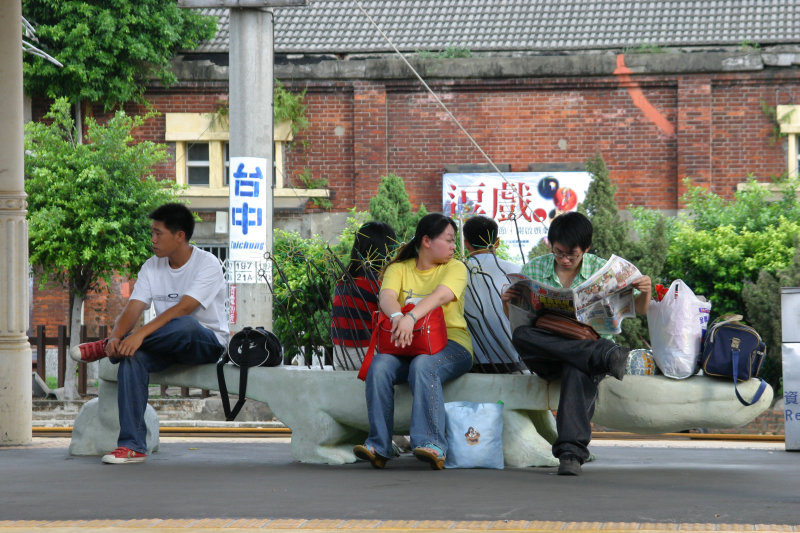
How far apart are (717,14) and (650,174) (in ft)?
11.8

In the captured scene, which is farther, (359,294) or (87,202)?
(87,202)

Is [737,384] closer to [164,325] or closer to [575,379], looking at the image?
[575,379]

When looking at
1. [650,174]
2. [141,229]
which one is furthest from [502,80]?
[141,229]

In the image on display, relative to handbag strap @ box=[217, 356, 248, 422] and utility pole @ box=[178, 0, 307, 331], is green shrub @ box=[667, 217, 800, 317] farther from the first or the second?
handbag strap @ box=[217, 356, 248, 422]

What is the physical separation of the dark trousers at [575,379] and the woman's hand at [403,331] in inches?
25.0

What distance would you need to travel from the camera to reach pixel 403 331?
21.2ft

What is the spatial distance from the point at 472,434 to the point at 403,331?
29.0 inches

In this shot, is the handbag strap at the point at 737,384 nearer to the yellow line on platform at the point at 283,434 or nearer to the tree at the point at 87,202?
the yellow line on platform at the point at 283,434

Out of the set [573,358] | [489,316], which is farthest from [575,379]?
[489,316]

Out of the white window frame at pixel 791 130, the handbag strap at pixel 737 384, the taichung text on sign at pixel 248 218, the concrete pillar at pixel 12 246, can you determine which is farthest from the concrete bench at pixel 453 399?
the white window frame at pixel 791 130

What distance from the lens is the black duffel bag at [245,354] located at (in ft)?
23.9

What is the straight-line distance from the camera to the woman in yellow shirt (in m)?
6.46

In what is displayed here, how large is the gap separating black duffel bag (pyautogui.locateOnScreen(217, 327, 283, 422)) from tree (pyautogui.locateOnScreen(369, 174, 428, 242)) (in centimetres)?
1432

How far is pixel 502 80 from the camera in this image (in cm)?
2305
